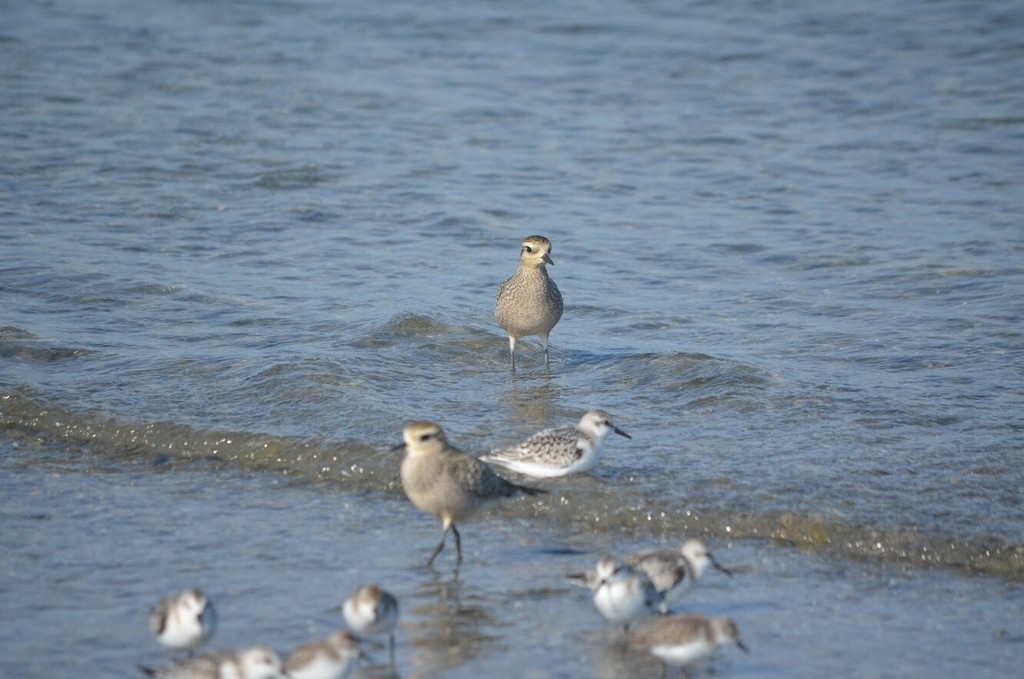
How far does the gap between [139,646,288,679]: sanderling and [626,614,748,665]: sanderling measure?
1.77 m

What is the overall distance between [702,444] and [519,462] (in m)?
1.51

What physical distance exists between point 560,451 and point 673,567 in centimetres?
202

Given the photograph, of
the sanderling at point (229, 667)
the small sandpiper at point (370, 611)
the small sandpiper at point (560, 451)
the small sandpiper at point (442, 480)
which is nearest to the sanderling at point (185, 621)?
the sanderling at point (229, 667)

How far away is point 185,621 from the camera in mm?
6371

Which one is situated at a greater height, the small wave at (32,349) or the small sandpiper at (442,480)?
the small wave at (32,349)

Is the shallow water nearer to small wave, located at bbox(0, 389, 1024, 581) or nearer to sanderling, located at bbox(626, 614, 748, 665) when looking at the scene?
small wave, located at bbox(0, 389, 1024, 581)

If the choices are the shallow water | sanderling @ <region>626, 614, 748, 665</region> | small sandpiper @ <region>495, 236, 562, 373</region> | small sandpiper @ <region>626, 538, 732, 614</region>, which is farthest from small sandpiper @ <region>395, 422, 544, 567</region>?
small sandpiper @ <region>495, 236, 562, 373</region>

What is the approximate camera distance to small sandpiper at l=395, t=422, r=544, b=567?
7.99m

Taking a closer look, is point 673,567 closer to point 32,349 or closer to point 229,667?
point 229,667

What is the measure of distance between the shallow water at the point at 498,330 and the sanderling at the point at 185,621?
38 centimetres

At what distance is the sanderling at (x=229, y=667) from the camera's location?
6066 mm

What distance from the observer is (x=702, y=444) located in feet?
32.3

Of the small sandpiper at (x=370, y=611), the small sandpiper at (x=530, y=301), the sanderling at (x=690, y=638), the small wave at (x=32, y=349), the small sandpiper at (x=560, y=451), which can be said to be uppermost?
the small sandpiper at (x=530, y=301)

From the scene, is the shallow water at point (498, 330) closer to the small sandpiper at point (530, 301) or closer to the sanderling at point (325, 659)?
the small sandpiper at point (530, 301)
